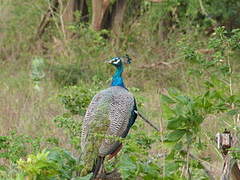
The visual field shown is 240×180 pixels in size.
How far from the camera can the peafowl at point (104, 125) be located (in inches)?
128

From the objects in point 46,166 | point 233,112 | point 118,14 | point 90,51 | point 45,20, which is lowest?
point 90,51

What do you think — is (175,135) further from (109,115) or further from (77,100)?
(77,100)

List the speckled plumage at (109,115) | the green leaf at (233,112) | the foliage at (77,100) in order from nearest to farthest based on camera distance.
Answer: the green leaf at (233,112)
the speckled plumage at (109,115)
the foliage at (77,100)

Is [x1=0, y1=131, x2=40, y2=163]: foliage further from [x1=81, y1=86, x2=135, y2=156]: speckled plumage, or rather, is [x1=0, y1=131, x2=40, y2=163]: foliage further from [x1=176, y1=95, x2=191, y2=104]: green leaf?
[x1=176, y1=95, x2=191, y2=104]: green leaf

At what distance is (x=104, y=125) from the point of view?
12.4 ft

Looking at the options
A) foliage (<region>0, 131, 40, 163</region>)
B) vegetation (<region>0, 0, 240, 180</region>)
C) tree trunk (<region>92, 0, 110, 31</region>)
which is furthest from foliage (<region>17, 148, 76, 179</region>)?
tree trunk (<region>92, 0, 110, 31</region>)

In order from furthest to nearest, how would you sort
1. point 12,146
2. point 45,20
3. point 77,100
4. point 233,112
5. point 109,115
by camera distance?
point 45,20 → point 77,100 → point 12,146 → point 109,115 → point 233,112

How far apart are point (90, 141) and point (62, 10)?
7.79m

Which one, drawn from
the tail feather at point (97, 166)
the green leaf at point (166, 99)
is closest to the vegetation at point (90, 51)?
the tail feather at point (97, 166)

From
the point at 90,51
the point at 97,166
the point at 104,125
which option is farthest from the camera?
the point at 90,51

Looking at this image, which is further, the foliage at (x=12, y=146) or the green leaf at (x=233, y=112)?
the foliage at (x=12, y=146)

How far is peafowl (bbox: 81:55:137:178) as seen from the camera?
3250mm

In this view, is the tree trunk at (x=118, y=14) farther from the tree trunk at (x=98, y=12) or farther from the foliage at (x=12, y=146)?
the foliage at (x=12, y=146)

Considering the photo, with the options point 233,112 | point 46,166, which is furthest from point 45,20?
point 46,166
